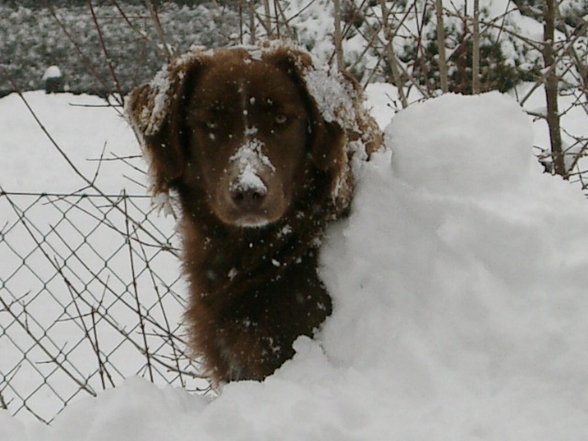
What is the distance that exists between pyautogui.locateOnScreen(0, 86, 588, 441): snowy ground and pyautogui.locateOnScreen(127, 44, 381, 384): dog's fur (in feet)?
0.47

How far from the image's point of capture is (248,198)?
2.99m

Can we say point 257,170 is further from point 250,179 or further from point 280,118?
point 280,118

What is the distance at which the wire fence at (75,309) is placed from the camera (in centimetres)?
561

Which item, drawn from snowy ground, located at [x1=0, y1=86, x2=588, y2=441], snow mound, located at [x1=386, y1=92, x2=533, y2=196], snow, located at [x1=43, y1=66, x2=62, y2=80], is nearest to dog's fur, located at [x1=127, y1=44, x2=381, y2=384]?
snowy ground, located at [x1=0, y1=86, x2=588, y2=441]

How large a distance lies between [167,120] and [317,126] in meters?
0.61

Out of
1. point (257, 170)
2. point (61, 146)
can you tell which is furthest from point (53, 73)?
point (257, 170)

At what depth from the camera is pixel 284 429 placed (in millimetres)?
2326

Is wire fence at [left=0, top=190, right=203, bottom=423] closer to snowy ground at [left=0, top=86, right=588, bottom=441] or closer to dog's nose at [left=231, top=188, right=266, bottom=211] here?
dog's nose at [left=231, top=188, right=266, bottom=211]

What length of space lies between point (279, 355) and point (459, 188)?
911mm

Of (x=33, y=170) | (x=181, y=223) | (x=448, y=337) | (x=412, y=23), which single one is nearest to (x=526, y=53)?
(x=412, y=23)

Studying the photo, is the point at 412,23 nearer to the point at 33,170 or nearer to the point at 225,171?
the point at 33,170

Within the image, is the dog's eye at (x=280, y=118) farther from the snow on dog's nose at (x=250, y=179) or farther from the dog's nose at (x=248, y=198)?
the dog's nose at (x=248, y=198)

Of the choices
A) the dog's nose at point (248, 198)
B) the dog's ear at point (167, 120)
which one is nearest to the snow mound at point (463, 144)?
the dog's nose at point (248, 198)

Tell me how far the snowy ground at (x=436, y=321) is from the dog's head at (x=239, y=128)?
260 millimetres
